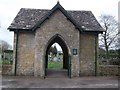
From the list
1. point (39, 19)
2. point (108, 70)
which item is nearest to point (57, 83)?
point (108, 70)

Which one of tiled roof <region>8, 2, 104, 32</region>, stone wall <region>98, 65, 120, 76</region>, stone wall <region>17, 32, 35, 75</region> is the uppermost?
tiled roof <region>8, 2, 104, 32</region>

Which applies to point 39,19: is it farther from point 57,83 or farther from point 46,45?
point 57,83

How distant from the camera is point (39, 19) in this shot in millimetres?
22344

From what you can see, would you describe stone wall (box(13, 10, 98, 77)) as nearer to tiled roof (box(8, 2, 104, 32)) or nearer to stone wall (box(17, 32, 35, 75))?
stone wall (box(17, 32, 35, 75))

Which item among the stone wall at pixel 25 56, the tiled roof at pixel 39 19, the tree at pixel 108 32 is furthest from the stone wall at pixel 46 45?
the tree at pixel 108 32

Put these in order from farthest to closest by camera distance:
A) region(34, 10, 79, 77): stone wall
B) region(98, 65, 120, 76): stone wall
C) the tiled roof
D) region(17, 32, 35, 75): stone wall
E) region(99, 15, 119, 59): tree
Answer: region(99, 15, 119, 59): tree → region(98, 65, 120, 76): stone wall → the tiled roof → region(17, 32, 35, 75): stone wall → region(34, 10, 79, 77): stone wall

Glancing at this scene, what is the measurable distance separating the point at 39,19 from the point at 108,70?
881cm

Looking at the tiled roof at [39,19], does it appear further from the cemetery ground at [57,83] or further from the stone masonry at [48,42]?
the cemetery ground at [57,83]

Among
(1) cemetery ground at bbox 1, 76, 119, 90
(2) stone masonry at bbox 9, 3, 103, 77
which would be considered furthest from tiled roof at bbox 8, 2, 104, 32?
(1) cemetery ground at bbox 1, 76, 119, 90

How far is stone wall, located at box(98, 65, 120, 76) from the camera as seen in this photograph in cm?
2164

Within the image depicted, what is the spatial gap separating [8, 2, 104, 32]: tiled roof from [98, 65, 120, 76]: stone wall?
3.77m

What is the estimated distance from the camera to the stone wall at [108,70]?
21.6 m

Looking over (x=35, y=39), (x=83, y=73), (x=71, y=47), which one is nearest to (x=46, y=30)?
(x=35, y=39)

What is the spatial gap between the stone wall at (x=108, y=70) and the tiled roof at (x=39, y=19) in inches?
149
